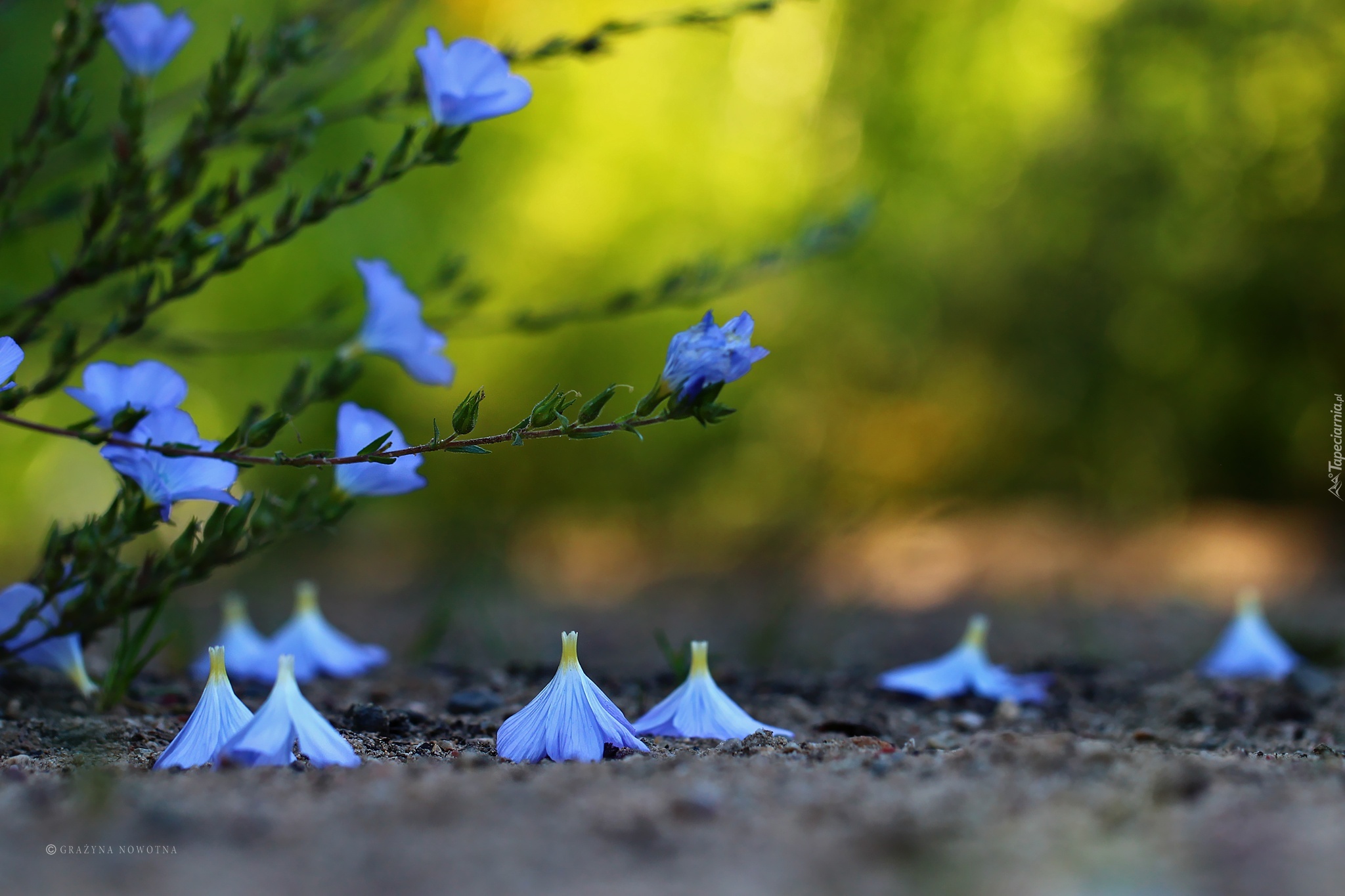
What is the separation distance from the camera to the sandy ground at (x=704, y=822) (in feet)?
2.64

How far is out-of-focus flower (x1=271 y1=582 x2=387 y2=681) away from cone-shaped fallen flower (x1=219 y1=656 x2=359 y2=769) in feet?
2.73

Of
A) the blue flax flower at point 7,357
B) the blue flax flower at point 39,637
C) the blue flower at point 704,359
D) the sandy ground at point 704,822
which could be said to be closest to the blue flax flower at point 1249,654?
the sandy ground at point 704,822

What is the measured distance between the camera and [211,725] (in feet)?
4.18

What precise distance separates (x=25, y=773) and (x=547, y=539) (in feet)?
16.1

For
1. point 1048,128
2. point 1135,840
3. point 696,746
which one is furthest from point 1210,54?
point 1135,840

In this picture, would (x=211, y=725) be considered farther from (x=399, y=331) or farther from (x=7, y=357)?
(x=399, y=331)

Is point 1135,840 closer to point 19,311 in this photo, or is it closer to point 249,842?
point 249,842

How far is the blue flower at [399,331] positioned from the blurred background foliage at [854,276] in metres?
2.91

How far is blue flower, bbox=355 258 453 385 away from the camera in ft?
5.43

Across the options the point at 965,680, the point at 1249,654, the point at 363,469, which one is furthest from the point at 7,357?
the point at 1249,654

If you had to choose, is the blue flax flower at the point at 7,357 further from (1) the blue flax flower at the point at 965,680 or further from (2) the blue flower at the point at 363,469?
(1) the blue flax flower at the point at 965,680

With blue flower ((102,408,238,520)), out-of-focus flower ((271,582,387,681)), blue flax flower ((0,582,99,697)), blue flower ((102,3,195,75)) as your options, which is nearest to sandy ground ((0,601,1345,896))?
blue flax flower ((0,582,99,697))

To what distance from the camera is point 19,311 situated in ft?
5.30

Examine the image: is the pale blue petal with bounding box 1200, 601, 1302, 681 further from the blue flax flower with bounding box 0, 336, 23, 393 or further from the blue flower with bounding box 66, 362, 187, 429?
the blue flax flower with bounding box 0, 336, 23, 393
